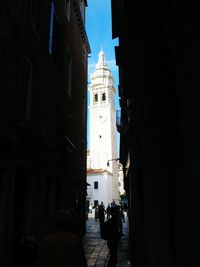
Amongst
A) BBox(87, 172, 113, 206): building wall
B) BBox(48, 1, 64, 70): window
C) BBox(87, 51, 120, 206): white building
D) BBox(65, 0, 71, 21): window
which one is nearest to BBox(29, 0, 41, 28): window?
BBox(48, 1, 64, 70): window

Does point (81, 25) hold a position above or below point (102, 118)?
below

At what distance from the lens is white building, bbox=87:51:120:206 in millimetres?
62562

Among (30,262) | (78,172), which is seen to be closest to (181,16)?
(30,262)

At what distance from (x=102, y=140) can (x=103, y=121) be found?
519 centimetres

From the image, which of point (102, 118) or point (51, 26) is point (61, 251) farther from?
point (102, 118)

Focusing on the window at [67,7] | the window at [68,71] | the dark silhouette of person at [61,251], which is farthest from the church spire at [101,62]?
the dark silhouette of person at [61,251]

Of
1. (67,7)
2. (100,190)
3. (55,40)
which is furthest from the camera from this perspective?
(100,190)

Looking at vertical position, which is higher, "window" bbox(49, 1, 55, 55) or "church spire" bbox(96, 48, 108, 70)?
"church spire" bbox(96, 48, 108, 70)

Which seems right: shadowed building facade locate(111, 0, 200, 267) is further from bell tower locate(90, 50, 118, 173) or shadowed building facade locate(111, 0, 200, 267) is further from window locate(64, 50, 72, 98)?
bell tower locate(90, 50, 118, 173)

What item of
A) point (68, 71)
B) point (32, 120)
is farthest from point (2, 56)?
point (68, 71)

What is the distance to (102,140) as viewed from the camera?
2778 inches

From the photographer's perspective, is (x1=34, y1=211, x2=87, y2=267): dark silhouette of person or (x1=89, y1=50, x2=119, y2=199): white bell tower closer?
(x1=34, y1=211, x2=87, y2=267): dark silhouette of person

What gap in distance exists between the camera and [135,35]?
4449 mm

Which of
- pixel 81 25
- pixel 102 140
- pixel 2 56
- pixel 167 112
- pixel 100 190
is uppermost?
pixel 102 140
